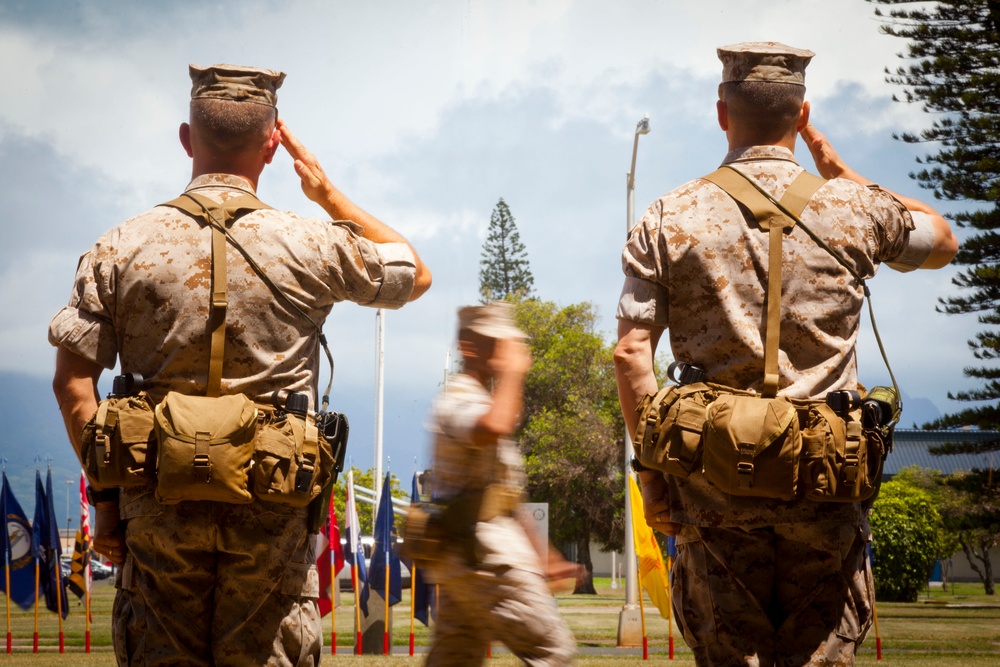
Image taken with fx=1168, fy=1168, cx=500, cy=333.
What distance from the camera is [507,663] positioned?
12938 millimetres

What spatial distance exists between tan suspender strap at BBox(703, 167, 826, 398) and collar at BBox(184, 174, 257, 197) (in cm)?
152

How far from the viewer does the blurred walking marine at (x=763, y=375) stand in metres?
3.28

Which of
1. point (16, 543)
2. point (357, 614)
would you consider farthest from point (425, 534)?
point (16, 543)

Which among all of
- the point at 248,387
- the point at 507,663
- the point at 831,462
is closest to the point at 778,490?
the point at 831,462

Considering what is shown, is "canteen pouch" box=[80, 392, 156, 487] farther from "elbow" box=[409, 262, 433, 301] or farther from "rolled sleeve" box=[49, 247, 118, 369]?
"elbow" box=[409, 262, 433, 301]

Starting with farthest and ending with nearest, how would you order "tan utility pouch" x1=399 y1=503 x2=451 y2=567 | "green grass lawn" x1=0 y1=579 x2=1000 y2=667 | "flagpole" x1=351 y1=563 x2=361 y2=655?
1. "flagpole" x1=351 y1=563 x2=361 y2=655
2. "green grass lawn" x1=0 y1=579 x2=1000 y2=667
3. "tan utility pouch" x1=399 y1=503 x2=451 y2=567

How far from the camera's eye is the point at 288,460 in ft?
11.3

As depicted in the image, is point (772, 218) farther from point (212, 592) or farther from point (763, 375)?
point (212, 592)

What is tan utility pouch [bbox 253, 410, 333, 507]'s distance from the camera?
134 inches

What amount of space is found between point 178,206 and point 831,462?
2.16 metres

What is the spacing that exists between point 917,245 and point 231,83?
2290mm

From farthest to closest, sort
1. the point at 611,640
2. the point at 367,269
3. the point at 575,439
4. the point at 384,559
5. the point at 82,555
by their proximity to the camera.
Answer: the point at 575,439, the point at 82,555, the point at 611,640, the point at 384,559, the point at 367,269

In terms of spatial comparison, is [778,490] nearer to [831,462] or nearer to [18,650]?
[831,462]

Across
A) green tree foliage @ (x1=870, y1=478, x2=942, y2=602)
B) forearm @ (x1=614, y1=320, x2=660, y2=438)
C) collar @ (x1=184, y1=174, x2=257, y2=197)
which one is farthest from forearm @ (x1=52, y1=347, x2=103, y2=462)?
green tree foliage @ (x1=870, y1=478, x2=942, y2=602)
